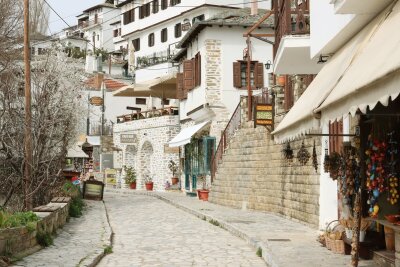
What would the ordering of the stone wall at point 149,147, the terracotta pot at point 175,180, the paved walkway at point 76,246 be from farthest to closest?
the stone wall at point 149,147 → the terracotta pot at point 175,180 → the paved walkway at point 76,246

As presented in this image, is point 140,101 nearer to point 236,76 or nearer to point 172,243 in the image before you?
point 236,76

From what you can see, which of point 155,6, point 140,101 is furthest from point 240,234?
point 140,101

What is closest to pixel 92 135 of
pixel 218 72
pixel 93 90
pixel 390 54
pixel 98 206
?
pixel 93 90

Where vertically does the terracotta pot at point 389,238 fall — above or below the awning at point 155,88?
below

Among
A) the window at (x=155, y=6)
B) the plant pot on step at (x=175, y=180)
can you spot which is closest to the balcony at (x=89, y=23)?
the window at (x=155, y=6)

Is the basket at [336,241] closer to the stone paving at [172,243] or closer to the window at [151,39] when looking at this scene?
the stone paving at [172,243]

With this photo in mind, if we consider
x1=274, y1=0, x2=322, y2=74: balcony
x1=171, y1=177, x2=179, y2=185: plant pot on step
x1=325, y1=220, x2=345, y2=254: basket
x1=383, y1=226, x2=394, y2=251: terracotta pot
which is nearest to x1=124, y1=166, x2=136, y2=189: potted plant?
x1=171, y1=177, x2=179, y2=185: plant pot on step

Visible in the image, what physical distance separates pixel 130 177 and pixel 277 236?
27387mm

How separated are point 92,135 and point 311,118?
44.1m

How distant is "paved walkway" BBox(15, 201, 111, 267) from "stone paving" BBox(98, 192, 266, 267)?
30cm

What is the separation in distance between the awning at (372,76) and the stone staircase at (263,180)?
8.70 meters

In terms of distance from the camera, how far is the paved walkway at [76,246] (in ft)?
32.4

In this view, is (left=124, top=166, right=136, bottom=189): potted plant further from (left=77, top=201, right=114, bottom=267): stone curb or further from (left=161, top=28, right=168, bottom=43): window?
(left=77, top=201, right=114, bottom=267): stone curb

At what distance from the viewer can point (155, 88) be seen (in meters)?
39.6
